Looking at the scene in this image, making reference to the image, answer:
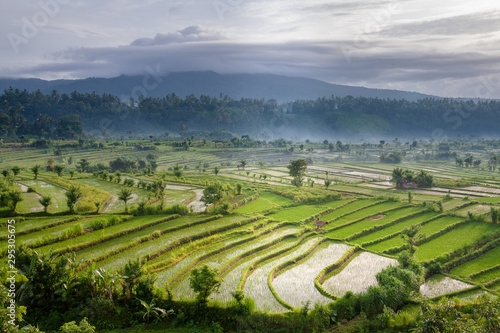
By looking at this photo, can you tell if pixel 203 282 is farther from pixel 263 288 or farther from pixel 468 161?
pixel 468 161

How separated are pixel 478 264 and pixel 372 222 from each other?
34.3 feet

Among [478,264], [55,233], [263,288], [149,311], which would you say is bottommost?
[263,288]

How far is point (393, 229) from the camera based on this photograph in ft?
103

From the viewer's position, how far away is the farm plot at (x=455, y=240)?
25656 millimetres

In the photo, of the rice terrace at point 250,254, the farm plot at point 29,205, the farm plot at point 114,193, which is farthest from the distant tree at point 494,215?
the farm plot at point 29,205

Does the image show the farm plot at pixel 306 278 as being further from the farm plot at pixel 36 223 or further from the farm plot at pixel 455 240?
the farm plot at pixel 36 223

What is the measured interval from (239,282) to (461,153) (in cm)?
11151

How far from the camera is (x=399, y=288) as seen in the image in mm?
18531

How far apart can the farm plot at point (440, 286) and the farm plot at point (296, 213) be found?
44.9 ft

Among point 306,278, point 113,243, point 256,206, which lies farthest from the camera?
point 256,206

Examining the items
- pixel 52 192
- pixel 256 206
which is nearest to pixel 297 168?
pixel 256 206

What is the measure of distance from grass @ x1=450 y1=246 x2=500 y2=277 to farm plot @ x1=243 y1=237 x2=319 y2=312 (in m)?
10.9

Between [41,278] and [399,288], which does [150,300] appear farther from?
→ [399,288]

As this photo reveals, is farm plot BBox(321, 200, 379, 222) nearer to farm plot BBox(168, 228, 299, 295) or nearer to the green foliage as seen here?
farm plot BBox(168, 228, 299, 295)
